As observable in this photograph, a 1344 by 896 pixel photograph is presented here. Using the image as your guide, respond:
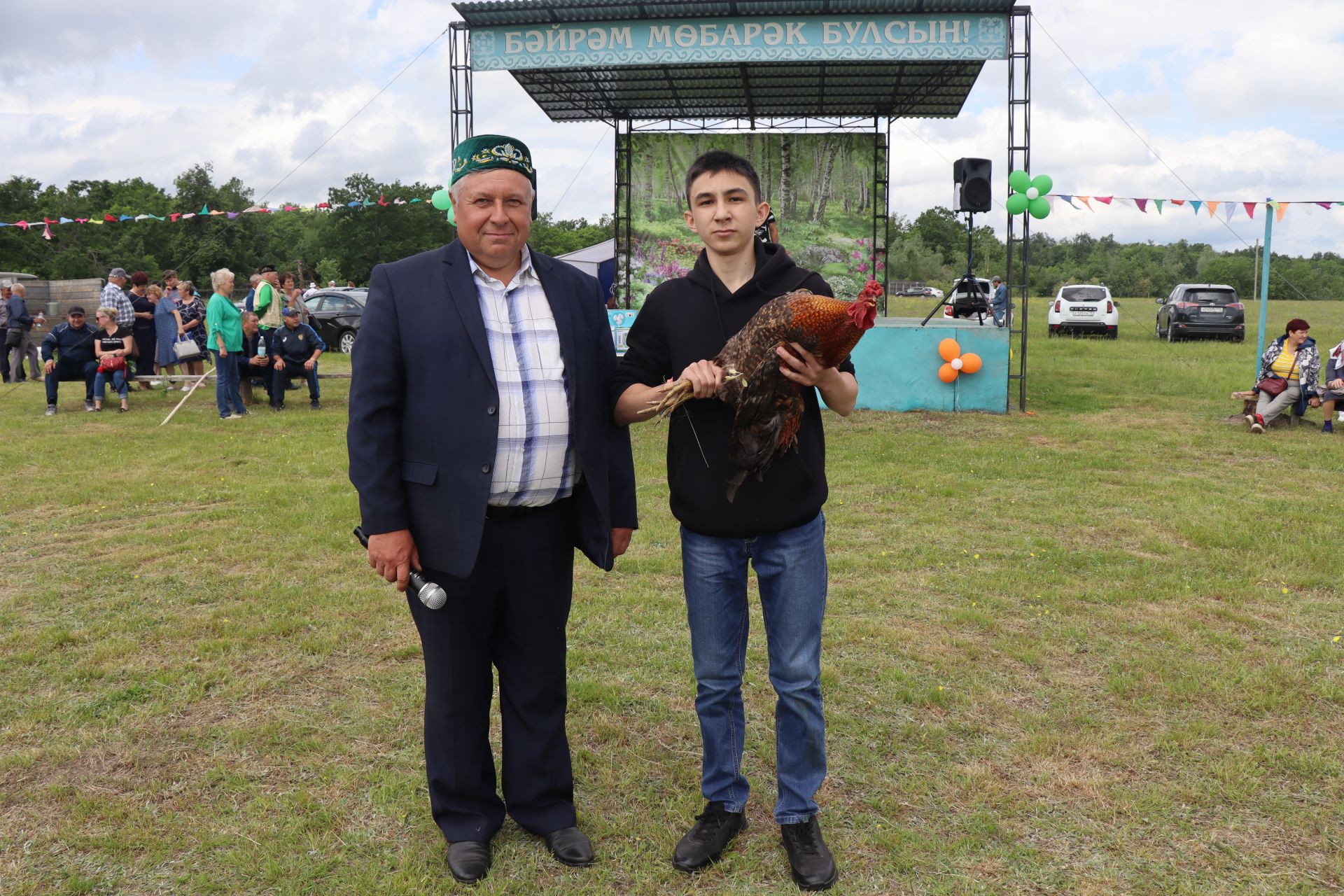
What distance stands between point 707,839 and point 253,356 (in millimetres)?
11514

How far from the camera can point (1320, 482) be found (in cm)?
805

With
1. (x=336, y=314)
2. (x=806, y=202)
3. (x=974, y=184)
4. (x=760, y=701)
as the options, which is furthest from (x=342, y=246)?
(x=760, y=701)

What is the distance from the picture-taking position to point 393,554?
2.61 meters

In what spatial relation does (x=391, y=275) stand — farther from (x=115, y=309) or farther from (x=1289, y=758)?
(x=115, y=309)

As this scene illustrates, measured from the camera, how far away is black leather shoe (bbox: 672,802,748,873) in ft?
9.32

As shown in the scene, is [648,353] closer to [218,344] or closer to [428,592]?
[428,592]

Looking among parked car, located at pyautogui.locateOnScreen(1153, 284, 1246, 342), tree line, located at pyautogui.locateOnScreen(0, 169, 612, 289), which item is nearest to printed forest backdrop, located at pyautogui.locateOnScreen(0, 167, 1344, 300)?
tree line, located at pyautogui.locateOnScreen(0, 169, 612, 289)

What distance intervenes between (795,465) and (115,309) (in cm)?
1359

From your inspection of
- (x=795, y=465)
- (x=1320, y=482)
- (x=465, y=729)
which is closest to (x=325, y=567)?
(x=465, y=729)

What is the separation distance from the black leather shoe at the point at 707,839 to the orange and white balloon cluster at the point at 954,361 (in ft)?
31.6

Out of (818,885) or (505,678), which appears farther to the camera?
(505,678)

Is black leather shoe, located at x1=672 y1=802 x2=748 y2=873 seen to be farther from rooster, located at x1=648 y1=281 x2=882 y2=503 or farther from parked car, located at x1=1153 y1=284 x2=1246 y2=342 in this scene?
parked car, located at x1=1153 y1=284 x2=1246 y2=342

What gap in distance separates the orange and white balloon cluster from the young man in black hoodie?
31.2 ft

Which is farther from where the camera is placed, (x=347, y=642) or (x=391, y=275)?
(x=347, y=642)
